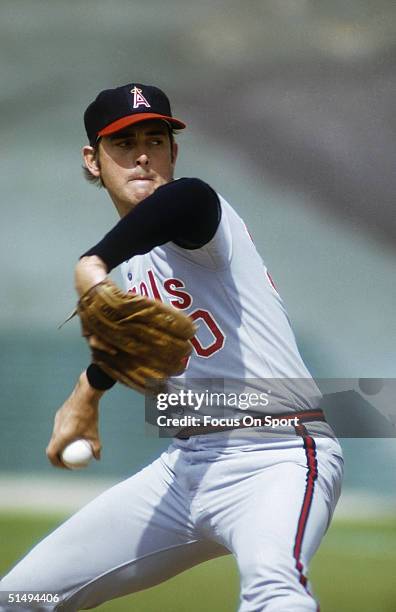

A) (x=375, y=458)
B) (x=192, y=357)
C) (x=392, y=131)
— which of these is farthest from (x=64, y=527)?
(x=392, y=131)

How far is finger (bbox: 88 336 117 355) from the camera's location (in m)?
1.48

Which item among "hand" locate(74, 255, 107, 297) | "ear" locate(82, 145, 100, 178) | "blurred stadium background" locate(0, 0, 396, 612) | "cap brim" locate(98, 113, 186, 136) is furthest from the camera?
"blurred stadium background" locate(0, 0, 396, 612)

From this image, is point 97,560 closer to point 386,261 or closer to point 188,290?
point 188,290

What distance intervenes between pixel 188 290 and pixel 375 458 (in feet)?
3.97

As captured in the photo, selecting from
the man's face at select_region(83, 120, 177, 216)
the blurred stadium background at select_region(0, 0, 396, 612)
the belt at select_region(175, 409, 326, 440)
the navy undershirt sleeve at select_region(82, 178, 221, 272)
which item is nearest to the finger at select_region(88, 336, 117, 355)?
the navy undershirt sleeve at select_region(82, 178, 221, 272)

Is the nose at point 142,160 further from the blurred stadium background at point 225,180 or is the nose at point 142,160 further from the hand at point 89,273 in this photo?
the blurred stadium background at point 225,180

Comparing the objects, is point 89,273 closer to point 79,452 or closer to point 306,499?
point 79,452

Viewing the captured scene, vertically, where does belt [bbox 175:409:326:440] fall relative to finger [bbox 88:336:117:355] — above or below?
below

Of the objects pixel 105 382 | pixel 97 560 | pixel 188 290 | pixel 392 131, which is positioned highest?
pixel 392 131

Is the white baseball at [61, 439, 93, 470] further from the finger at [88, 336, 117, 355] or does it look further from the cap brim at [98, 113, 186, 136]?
the cap brim at [98, 113, 186, 136]

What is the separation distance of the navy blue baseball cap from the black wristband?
23.4 inches

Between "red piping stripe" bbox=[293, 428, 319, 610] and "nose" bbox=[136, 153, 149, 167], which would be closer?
"red piping stripe" bbox=[293, 428, 319, 610]

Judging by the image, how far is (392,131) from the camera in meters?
2.71

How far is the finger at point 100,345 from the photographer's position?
148 centimetres
